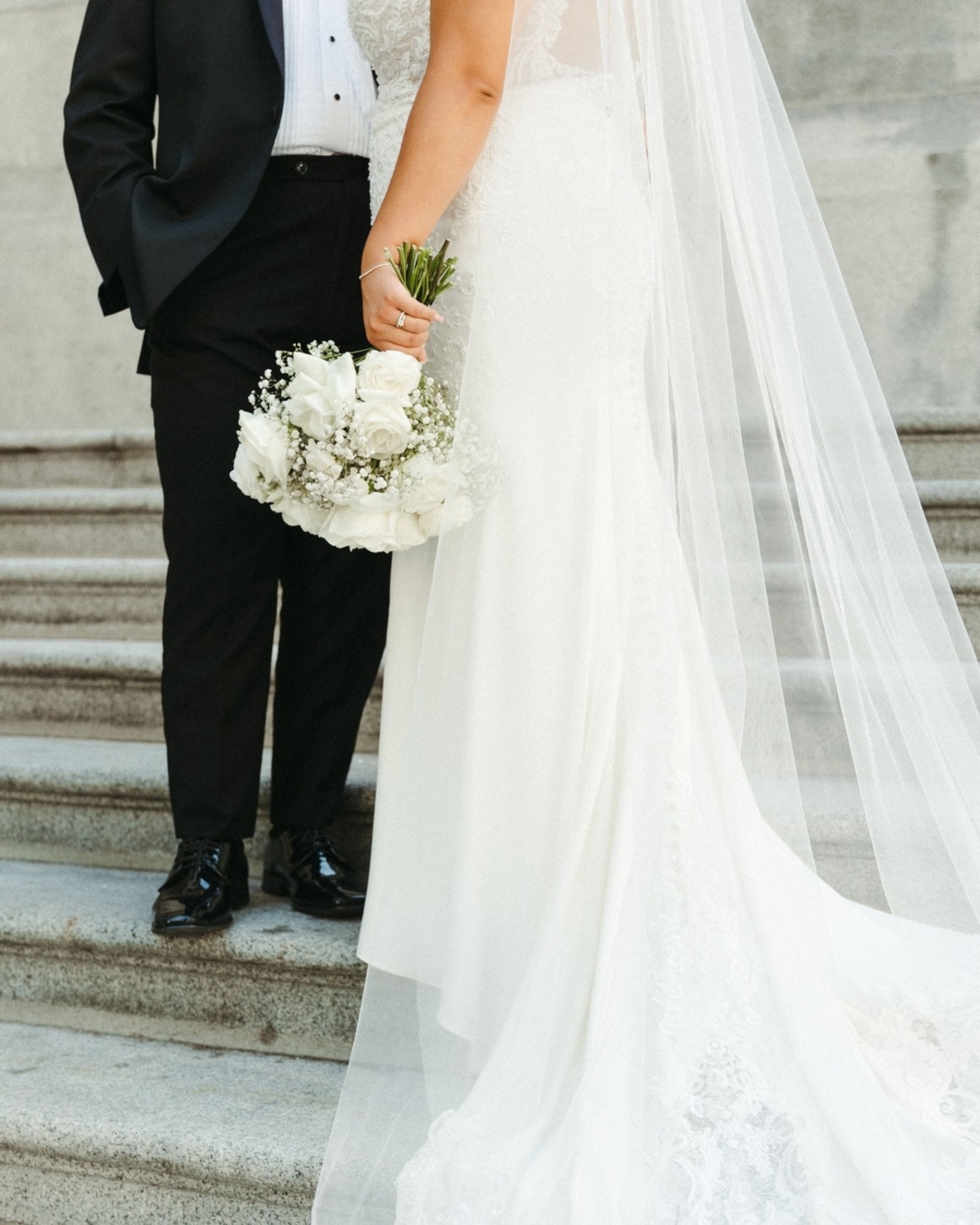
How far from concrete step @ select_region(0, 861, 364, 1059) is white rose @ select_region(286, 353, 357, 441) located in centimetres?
93

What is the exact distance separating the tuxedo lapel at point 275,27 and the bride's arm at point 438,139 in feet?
1.81

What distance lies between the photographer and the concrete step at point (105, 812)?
2.39 m

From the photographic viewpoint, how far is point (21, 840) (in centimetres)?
258

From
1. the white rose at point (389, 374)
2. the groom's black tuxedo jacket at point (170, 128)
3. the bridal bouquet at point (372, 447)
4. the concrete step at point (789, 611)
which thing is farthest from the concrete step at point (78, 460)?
the concrete step at point (789, 611)

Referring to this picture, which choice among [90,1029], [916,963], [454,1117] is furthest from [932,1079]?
[90,1029]

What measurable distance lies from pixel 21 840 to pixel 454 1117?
1502 mm

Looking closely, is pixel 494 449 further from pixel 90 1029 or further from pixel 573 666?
pixel 90 1029

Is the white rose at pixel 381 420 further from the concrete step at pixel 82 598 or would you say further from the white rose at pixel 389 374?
the concrete step at pixel 82 598

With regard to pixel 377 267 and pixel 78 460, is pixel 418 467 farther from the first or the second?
pixel 78 460

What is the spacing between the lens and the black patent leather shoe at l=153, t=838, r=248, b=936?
2.06 m

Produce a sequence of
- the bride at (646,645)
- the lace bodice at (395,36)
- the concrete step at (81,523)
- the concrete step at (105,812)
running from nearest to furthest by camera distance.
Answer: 1. the bride at (646,645)
2. the lace bodice at (395,36)
3. the concrete step at (105,812)
4. the concrete step at (81,523)

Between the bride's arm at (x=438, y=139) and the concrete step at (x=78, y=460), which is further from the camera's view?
the concrete step at (x=78, y=460)

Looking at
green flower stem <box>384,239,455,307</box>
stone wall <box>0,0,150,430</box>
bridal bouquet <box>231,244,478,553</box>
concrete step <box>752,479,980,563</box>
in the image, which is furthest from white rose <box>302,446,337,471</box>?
stone wall <box>0,0,150,430</box>

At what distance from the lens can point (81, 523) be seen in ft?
12.2
